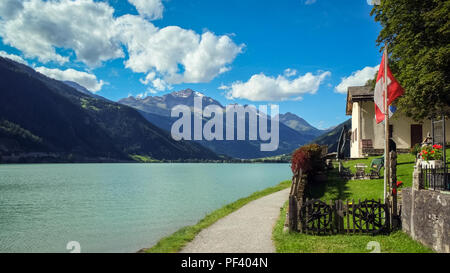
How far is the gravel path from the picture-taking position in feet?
38.3

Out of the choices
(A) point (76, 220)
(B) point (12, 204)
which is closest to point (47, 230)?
(A) point (76, 220)

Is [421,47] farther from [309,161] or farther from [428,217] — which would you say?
[428,217]

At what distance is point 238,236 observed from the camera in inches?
543

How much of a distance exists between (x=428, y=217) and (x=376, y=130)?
31972mm

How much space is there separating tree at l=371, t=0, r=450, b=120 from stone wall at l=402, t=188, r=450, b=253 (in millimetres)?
10774

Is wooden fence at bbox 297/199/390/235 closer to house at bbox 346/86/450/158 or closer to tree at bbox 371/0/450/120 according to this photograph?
tree at bbox 371/0/450/120

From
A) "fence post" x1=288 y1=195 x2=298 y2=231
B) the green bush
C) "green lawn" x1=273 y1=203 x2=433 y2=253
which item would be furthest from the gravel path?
the green bush

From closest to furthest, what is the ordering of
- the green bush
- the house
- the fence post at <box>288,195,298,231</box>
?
the fence post at <box>288,195,298,231</box> → the green bush → the house

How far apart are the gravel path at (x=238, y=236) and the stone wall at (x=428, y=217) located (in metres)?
5.34

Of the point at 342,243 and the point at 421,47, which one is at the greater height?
the point at 421,47

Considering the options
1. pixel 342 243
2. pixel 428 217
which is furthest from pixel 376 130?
pixel 342 243

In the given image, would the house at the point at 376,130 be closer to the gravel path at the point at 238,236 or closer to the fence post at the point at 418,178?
the gravel path at the point at 238,236
